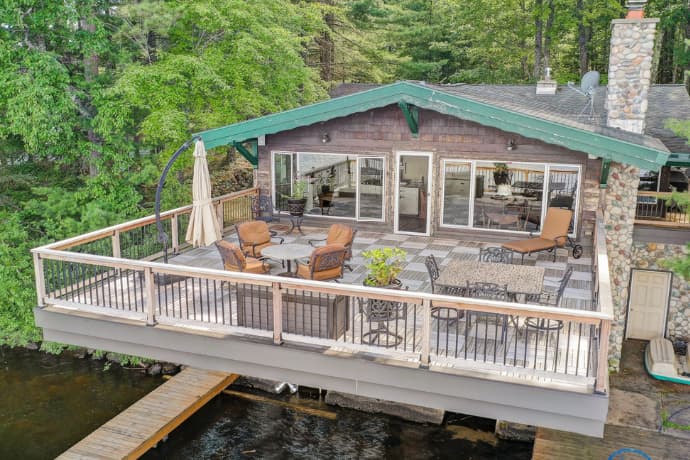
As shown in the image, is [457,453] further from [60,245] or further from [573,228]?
[60,245]

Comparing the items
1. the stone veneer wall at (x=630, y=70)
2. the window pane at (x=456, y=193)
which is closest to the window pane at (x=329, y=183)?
the window pane at (x=456, y=193)

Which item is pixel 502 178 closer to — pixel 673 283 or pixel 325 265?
pixel 325 265

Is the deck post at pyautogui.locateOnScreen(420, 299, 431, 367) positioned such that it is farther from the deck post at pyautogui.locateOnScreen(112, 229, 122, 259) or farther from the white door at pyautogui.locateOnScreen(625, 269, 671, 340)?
the white door at pyautogui.locateOnScreen(625, 269, 671, 340)

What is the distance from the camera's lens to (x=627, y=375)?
14664 millimetres

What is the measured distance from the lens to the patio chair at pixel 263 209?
14.6 meters

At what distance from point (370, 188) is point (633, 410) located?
7.26 meters

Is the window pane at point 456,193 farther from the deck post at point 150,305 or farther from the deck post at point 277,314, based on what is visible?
the deck post at point 150,305

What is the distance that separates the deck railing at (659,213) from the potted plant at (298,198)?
24.3 ft

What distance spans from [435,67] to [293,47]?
13912 millimetres

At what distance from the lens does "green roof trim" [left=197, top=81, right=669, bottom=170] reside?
33.9 ft

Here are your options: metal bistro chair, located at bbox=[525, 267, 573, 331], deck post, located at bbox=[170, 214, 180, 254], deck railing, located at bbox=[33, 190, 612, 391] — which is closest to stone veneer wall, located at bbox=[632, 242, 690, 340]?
metal bistro chair, located at bbox=[525, 267, 573, 331]

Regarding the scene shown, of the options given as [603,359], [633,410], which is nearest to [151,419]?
[603,359]

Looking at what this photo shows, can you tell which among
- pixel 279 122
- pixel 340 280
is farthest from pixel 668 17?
pixel 340 280

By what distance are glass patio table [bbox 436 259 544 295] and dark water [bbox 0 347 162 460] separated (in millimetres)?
10164
